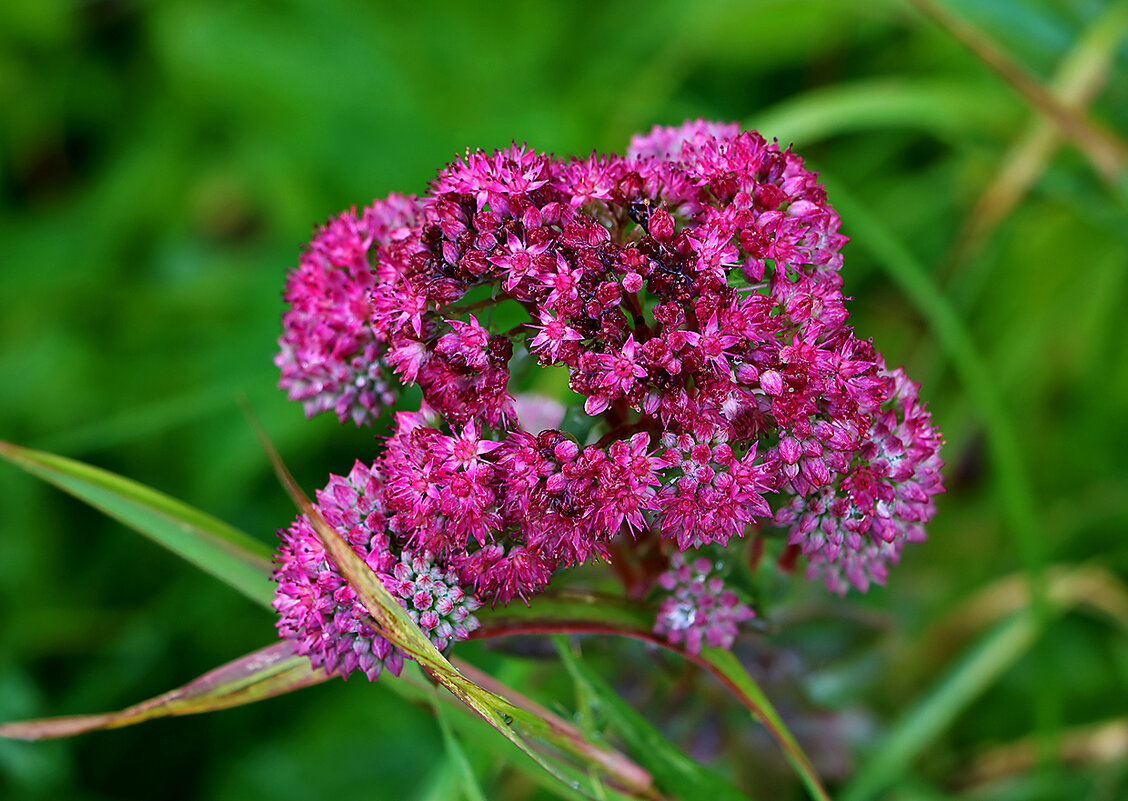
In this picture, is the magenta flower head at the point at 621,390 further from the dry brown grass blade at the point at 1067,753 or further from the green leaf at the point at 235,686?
the dry brown grass blade at the point at 1067,753


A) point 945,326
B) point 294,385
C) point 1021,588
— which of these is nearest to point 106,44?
point 294,385

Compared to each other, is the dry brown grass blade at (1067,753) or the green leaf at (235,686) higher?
the green leaf at (235,686)

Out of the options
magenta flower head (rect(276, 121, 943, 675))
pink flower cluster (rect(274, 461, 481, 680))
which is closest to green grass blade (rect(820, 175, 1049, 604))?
magenta flower head (rect(276, 121, 943, 675))

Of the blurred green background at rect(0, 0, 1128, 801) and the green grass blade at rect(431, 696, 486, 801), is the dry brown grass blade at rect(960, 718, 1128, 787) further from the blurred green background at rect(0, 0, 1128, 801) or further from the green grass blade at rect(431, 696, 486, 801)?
the green grass blade at rect(431, 696, 486, 801)

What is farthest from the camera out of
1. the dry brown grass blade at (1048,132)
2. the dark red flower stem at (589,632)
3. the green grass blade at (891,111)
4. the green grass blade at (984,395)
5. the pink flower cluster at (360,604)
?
the dry brown grass blade at (1048,132)

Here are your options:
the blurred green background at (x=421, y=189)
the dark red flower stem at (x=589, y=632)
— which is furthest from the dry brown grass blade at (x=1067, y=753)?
the dark red flower stem at (x=589, y=632)

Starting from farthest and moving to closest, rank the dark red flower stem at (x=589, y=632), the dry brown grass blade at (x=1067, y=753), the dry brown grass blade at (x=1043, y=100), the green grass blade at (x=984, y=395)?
the dry brown grass blade at (x=1067, y=753) < the dry brown grass blade at (x=1043, y=100) < the green grass blade at (x=984, y=395) < the dark red flower stem at (x=589, y=632)
